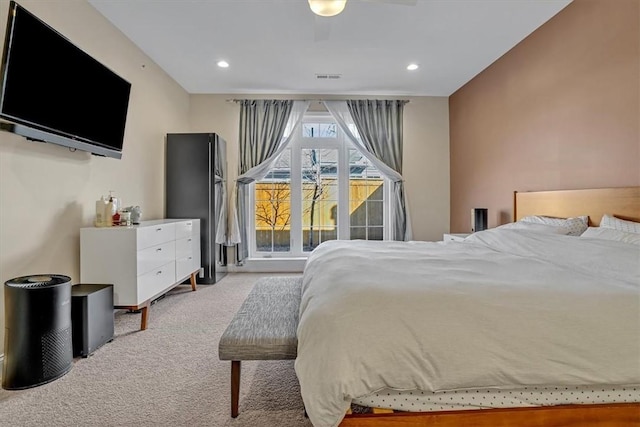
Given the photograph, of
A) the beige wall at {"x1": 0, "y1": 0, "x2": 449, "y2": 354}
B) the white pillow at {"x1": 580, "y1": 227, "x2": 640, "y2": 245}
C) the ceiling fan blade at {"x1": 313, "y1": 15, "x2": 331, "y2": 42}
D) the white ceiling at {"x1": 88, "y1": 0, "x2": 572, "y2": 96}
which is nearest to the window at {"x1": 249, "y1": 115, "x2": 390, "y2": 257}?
the beige wall at {"x1": 0, "y1": 0, "x2": 449, "y2": 354}

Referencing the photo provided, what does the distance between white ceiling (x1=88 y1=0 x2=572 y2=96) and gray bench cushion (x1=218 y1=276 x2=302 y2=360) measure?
211 cm

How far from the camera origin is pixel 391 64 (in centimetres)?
393

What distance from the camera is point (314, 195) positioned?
5156mm

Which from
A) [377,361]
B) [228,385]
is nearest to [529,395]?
[377,361]

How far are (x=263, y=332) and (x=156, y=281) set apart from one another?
176 centimetres

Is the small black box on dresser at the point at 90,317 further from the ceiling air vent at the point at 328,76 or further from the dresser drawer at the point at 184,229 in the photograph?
the ceiling air vent at the point at 328,76

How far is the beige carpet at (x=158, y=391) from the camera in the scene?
1612 mm

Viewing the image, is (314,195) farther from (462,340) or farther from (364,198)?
(462,340)

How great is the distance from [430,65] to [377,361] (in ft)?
12.5

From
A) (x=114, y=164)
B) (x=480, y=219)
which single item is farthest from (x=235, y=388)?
(x=480, y=219)

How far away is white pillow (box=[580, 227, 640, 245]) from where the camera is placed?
6.09ft

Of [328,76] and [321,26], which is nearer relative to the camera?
[321,26]

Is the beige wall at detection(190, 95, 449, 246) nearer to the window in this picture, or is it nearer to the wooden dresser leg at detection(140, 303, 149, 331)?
the window

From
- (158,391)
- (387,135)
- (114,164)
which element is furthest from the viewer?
(387,135)
